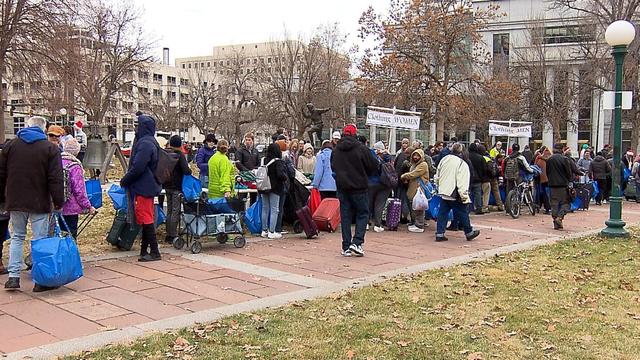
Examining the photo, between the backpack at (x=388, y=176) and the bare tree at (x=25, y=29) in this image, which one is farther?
the bare tree at (x=25, y=29)

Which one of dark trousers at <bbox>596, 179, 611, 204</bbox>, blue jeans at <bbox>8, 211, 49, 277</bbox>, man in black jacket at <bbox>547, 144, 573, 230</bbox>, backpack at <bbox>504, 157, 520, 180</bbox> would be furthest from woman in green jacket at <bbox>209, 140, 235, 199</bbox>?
dark trousers at <bbox>596, 179, 611, 204</bbox>

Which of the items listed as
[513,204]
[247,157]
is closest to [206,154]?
[247,157]

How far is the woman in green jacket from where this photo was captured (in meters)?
10.5

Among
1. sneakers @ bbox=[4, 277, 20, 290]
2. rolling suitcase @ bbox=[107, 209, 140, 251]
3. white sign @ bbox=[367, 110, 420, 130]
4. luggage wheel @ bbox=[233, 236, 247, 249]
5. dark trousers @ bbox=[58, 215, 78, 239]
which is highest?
white sign @ bbox=[367, 110, 420, 130]

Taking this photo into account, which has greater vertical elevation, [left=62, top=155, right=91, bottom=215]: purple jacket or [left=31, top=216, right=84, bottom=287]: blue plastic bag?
[left=62, top=155, right=91, bottom=215]: purple jacket

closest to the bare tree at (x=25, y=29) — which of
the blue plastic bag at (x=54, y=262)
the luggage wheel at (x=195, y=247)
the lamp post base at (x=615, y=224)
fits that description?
the luggage wheel at (x=195, y=247)

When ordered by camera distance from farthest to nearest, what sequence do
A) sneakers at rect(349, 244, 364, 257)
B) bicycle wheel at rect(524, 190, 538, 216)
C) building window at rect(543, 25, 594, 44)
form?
building window at rect(543, 25, 594, 44) → bicycle wheel at rect(524, 190, 538, 216) → sneakers at rect(349, 244, 364, 257)

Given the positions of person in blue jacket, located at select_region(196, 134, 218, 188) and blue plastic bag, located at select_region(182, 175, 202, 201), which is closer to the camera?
blue plastic bag, located at select_region(182, 175, 202, 201)

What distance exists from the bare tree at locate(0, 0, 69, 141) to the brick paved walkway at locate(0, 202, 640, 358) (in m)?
20.1

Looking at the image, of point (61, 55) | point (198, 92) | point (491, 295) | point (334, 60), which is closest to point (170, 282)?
point (491, 295)

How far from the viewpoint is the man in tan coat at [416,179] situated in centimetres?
1223

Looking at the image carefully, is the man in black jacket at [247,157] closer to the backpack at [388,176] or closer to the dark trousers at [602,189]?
the backpack at [388,176]

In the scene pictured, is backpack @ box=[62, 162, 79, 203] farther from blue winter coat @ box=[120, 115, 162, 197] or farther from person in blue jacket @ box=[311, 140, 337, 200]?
person in blue jacket @ box=[311, 140, 337, 200]

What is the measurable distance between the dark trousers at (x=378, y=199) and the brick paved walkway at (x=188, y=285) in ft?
2.74
